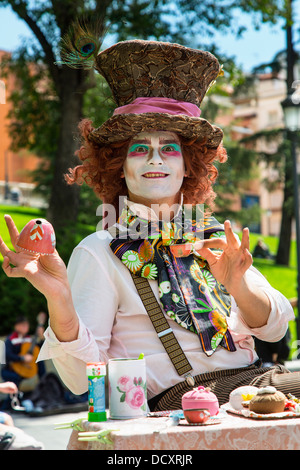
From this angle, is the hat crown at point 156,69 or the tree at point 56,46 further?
the tree at point 56,46

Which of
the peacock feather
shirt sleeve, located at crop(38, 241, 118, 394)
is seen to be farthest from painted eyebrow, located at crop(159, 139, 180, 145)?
shirt sleeve, located at crop(38, 241, 118, 394)

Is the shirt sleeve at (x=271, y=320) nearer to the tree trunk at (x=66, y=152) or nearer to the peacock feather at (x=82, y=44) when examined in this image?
the peacock feather at (x=82, y=44)

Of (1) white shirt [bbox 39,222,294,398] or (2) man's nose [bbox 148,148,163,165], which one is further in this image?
(2) man's nose [bbox 148,148,163,165]

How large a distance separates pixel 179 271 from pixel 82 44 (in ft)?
3.71

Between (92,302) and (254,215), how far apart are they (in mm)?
19345

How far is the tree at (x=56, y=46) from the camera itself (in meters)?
11.0

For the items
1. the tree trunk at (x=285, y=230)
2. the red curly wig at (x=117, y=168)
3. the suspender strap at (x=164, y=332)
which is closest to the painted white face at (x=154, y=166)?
the red curly wig at (x=117, y=168)

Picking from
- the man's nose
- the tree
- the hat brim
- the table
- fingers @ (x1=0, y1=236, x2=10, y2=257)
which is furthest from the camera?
the tree

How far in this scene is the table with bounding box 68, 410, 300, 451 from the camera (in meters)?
2.00

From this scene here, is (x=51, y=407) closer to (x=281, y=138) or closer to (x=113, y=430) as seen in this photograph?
(x=113, y=430)

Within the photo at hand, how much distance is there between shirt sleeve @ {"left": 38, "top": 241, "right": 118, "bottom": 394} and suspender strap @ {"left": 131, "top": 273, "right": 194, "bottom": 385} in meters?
0.14

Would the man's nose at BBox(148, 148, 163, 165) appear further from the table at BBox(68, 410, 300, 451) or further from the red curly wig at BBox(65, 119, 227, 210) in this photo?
the table at BBox(68, 410, 300, 451)

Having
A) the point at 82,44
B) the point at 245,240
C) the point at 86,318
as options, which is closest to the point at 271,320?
the point at 245,240

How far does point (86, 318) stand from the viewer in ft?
9.18
